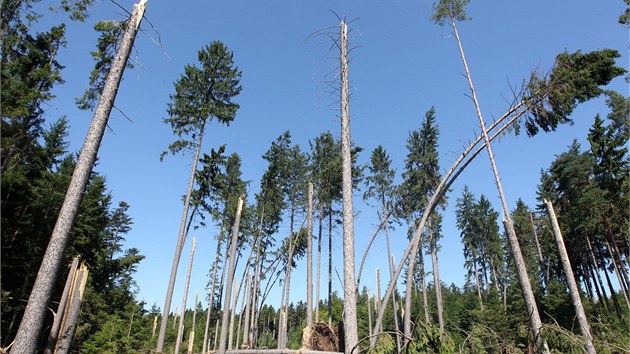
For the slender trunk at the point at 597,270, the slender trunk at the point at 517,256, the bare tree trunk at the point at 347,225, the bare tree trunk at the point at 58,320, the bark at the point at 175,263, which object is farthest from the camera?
the slender trunk at the point at 597,270

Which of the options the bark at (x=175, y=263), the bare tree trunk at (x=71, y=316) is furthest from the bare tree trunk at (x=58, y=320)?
the bark at (x=175, y=263)

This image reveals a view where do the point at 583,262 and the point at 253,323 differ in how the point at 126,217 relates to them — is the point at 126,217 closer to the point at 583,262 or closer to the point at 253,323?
the point at 253,323

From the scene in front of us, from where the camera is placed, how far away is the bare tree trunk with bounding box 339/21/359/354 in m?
6.11

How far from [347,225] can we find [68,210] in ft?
15.9

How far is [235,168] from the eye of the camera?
105 ft

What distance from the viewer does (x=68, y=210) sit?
599cm

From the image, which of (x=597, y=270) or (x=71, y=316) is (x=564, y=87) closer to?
(x=71, y=316)

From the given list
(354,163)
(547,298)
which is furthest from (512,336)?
(354,163)

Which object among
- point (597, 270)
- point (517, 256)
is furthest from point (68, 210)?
point (597, 270)

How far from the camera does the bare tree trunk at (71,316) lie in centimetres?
884

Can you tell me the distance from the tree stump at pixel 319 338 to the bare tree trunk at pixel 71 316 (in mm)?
6603

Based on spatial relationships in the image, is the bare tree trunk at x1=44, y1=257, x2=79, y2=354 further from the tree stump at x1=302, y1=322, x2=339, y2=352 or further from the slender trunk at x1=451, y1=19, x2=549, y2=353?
the slender trunk at x1=451, y1=19, x2=549, y2=353

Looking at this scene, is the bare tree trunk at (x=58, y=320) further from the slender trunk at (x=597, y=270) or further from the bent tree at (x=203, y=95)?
the slender trunk at (x=597, y=270)

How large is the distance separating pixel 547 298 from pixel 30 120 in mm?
33057
